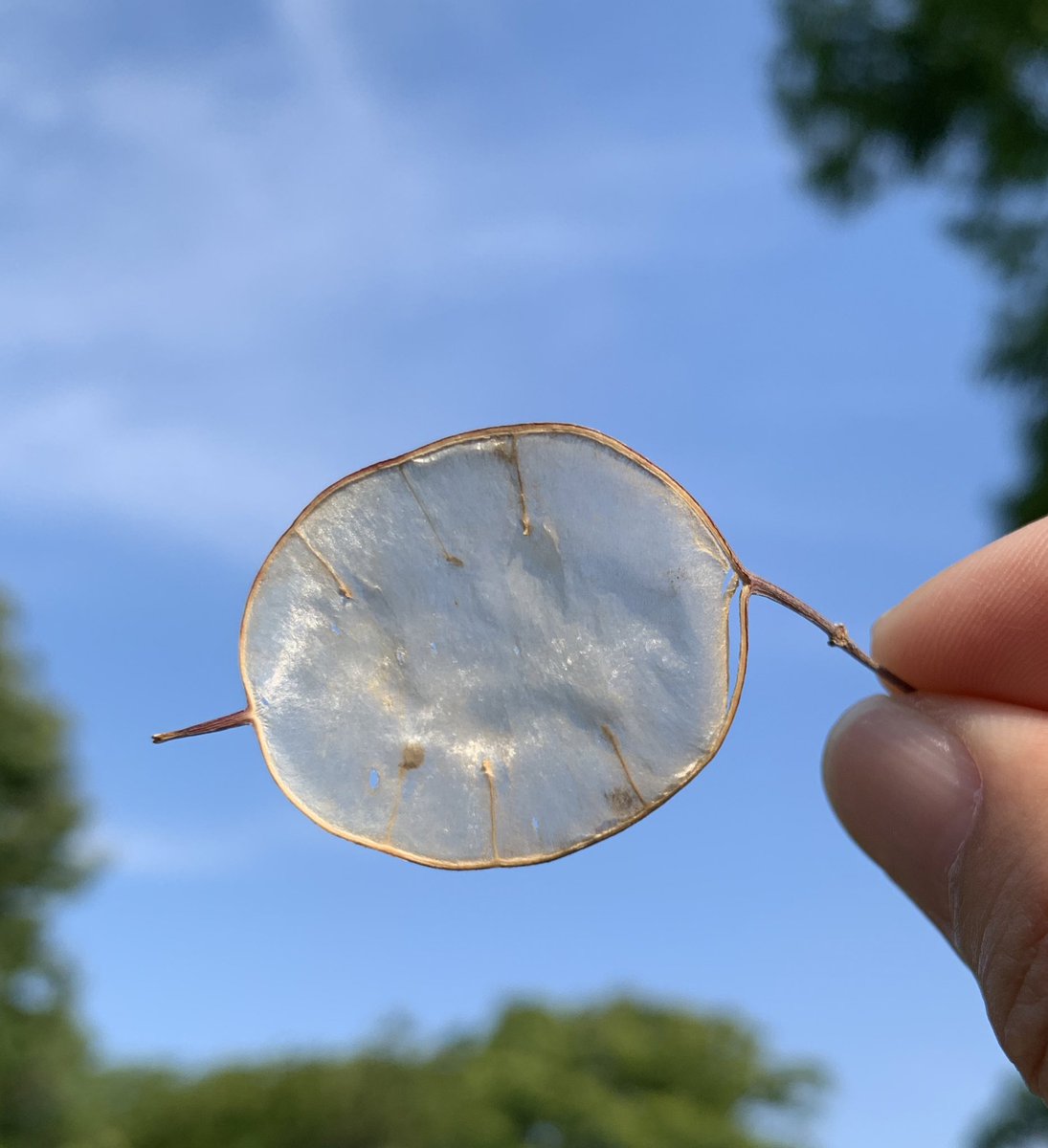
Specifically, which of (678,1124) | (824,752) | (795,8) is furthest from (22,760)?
(824,752)

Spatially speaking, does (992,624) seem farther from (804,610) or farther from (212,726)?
(212,726)

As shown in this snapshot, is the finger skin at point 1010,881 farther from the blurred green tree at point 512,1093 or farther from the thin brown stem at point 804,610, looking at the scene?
the blurred green tree at point 512,1093

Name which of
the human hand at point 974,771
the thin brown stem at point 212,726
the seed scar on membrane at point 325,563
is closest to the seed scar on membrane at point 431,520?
the seed scar on membrane at point 325,563

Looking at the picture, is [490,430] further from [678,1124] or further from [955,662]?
[678,1124]

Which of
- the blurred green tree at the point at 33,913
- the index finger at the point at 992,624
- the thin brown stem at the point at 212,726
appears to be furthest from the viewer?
the blurred green tree at the point at 33,913

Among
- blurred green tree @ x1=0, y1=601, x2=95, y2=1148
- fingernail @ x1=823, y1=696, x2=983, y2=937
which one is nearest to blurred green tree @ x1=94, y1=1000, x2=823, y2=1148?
blurred green tree @ x1=0, y1=601, x2=95, y2=1148
